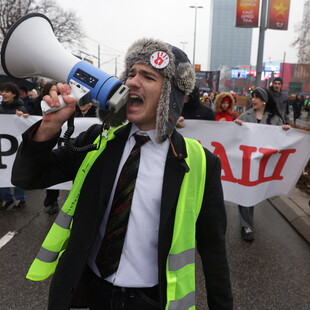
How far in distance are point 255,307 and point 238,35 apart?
147173 millimetres

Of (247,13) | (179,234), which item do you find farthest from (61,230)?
(247,13)

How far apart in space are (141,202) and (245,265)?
243 cm

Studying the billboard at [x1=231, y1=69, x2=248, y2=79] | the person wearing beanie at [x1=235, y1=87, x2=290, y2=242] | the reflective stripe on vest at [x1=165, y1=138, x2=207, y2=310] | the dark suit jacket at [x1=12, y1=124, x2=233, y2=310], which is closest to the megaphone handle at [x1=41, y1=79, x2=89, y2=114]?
the dark suit jacket at [x1=12, y1=124, x2=233, y2=310]

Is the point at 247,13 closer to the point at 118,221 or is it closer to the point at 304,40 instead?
the point at 118,221

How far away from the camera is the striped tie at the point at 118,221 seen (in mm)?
1280

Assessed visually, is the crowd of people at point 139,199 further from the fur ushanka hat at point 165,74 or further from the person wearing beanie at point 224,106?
the person wearing beanie at point 224,106

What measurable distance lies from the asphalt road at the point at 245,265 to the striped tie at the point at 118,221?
1.60m

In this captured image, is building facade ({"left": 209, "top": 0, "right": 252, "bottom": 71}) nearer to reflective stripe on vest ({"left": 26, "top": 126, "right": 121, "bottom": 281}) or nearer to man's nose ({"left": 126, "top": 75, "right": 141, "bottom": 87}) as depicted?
man's nose ({"left": 126, "top": 75, "right": 141, "bottom": 87})

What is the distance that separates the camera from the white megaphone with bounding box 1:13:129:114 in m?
1.30

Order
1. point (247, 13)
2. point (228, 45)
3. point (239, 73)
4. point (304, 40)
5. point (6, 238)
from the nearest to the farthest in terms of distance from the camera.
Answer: point (6, 238) → point (247, 13) → point (304, 40) → point (239, 73) → point (228, 45)

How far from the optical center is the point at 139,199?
1.29 m

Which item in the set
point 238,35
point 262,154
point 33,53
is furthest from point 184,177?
point 238,35

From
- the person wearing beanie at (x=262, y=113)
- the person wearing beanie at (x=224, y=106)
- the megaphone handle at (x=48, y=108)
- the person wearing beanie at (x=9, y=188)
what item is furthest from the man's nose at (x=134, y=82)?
the person wearing beanie at (x=224, y=106)

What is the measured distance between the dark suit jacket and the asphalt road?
142 centimetres
